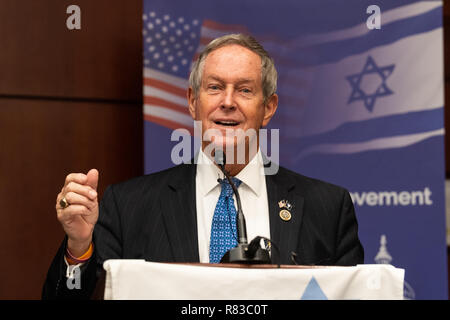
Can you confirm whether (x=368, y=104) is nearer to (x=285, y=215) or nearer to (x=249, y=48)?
(x=249, y=48)

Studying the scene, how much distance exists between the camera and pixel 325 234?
2.24 meters

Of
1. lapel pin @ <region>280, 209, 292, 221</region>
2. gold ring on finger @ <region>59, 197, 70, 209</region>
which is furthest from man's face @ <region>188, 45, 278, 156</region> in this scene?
gold ring on finger @ <region>59, 197, 70, 209</region>

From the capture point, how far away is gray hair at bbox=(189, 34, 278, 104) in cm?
243

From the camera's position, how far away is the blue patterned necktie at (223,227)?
2107mm

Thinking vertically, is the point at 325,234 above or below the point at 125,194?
below

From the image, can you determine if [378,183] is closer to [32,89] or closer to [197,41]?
[197,41]

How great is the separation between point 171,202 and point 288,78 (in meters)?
1.50

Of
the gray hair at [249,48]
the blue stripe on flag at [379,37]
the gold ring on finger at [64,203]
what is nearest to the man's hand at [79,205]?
the gold ring on finger at [64,203]

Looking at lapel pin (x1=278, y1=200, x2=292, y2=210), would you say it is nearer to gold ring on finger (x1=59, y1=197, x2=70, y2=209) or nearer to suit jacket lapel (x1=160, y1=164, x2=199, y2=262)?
suit jacket lapel (x1=160, y1=164, x2=199, y2=262)

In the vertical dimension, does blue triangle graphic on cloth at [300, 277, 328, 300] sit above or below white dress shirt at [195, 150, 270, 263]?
below

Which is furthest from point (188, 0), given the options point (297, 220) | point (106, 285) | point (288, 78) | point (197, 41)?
point (106, 285)

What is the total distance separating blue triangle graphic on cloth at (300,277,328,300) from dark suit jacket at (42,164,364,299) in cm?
61
